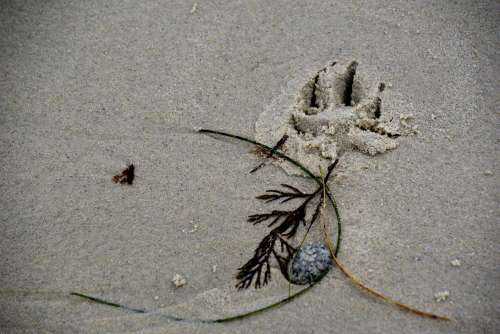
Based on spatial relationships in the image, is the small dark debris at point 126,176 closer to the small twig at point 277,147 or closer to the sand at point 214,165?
the sand at point 214,165

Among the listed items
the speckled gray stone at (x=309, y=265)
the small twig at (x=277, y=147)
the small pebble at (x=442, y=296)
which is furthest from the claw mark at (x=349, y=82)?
the small pebble at (x=442, y=296)

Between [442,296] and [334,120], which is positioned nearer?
[442,296]

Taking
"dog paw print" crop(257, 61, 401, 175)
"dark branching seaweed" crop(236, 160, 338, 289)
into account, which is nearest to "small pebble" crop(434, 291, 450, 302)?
"dark branching seaweed" crop(236, 160, 338, 289)

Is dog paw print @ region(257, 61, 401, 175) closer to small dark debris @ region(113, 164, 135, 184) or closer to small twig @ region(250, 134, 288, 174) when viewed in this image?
small twig @ region(250, 134, 288, 174)

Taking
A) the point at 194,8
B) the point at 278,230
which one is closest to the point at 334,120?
the point at 278,230

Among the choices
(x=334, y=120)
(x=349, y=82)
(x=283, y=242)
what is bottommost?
(x=283, y=242)

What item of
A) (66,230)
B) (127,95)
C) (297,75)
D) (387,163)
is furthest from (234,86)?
(66,230)

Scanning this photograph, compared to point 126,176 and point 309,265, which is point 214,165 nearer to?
point 126,176
